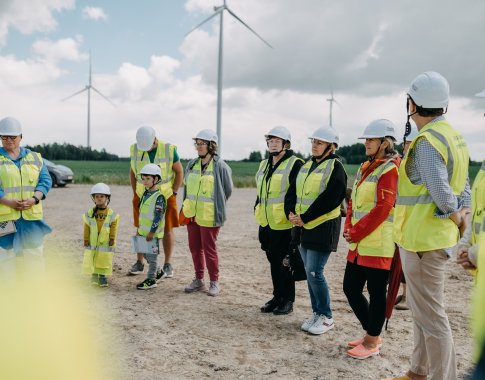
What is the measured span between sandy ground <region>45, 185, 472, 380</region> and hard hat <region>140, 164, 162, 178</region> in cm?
141

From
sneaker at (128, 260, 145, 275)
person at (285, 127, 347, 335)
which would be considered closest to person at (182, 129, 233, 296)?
sneaker at (128, 260, 145, 275)

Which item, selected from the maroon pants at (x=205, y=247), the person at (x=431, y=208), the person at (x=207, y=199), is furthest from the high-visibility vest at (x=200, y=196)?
the person at (x=431, y=208)

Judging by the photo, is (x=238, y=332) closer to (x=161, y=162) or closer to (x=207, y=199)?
(x=207, y=199)

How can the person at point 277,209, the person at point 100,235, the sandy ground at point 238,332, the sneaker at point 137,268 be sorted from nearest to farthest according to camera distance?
the sandy ground at point 238,332, the person at point 277,209, the person at point 100,235, the sneaker at point 137,268

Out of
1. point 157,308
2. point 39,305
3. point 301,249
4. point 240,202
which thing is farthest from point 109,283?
point 240,202

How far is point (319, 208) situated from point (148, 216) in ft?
8.47

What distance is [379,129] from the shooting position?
14.7ft

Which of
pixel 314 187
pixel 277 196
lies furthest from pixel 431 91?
pixel 277 196

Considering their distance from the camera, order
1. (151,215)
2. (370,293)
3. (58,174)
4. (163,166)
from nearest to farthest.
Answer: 1. (370,293)
2. (151,215)
3. (163,166)
4. (58,174)

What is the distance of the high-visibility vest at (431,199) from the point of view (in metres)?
3.50

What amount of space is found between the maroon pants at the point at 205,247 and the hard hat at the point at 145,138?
121cm

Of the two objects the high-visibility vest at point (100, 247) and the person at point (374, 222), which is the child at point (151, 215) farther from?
the person at point (374, 222)

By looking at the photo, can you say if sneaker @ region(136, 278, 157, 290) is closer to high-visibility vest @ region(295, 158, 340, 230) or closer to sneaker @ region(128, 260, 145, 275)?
sneaker @ region(128, 260, 145, 275)

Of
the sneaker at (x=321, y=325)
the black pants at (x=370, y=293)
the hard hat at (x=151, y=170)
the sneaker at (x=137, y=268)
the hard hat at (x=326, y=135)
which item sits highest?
the hard hat at (x=326, y=135)
